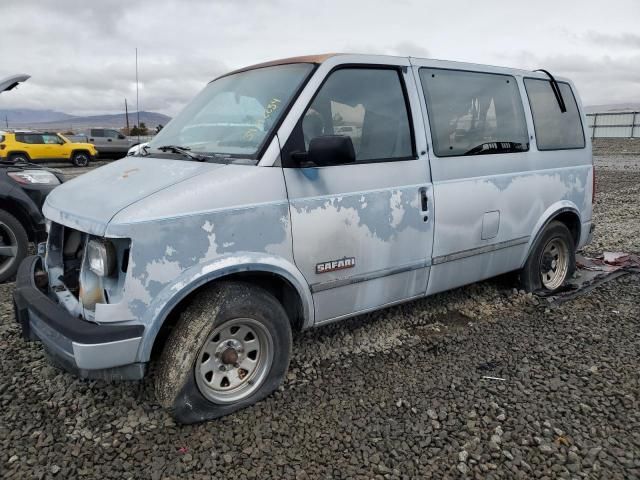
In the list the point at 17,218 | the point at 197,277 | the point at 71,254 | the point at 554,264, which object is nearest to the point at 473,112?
the point at 554,264

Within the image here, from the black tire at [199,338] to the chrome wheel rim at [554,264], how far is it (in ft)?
10.3

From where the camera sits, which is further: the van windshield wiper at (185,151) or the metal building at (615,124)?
the metal building at (615,124)

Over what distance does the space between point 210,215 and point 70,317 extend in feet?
3.08

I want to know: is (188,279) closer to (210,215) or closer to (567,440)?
(210,215)

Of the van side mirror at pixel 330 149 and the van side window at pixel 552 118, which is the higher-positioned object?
the van side window at pixel 552 118

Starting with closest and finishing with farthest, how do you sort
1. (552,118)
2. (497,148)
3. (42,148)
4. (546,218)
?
1. (497,148)
2. (546,218)
3. (552,118)
4. (42,148)

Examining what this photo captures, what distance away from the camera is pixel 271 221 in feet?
9.23

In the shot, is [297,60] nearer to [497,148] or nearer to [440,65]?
[440,65]

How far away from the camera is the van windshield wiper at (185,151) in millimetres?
2998

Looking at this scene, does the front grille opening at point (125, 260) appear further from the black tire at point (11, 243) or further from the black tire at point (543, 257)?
the black tire at point (543, 257)

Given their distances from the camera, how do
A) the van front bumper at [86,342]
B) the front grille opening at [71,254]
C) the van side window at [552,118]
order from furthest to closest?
the van side window at [552,118] → the front grille opening at [71,254] → the van front bumper at [86,342]

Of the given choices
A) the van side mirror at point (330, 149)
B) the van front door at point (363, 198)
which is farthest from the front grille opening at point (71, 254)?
the van side mirror at point (330, 149)

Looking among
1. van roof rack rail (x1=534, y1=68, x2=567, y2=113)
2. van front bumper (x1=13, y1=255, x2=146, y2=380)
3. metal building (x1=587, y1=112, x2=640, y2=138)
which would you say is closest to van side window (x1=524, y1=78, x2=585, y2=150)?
van roof rack rail (x1=534, y1=68, x2=567, y2=113)

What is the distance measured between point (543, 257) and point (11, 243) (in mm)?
5457
